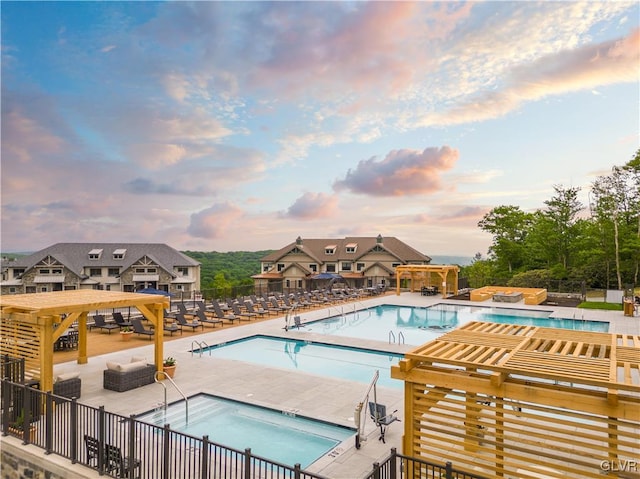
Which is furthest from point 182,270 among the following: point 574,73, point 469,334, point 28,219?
point 469,334

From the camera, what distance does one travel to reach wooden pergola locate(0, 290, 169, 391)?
833 cm

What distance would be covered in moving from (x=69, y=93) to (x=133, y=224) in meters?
27.2

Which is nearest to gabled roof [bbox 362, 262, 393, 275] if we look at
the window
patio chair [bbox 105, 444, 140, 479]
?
the window

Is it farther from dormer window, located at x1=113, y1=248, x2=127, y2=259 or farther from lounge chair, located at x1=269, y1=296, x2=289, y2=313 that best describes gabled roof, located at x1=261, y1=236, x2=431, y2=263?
lounge chair, located at x1=269, y1=296, x2=289, y2=313

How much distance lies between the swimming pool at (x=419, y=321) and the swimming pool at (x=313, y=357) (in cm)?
280

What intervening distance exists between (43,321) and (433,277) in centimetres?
2966

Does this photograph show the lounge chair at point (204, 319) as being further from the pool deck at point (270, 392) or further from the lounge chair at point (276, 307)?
the lounge chair at point (276, 307)

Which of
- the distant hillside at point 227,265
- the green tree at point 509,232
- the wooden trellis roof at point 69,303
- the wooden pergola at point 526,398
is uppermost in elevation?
the green tree at point 509,232

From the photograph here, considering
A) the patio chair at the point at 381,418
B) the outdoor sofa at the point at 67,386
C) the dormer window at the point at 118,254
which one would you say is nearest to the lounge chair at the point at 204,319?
the outdoor sofa at the point at 67,386

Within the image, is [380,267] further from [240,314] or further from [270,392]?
[270,392]

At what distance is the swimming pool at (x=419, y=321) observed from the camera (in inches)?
728

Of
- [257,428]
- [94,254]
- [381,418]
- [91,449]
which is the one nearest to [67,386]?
[91,449]

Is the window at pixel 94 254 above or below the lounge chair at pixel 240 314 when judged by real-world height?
above

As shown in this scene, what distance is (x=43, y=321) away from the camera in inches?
326
